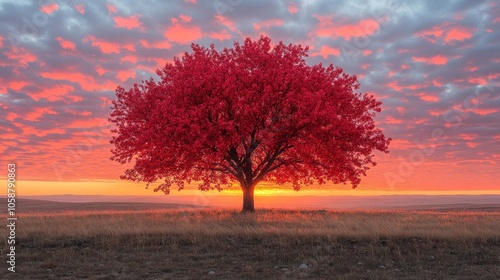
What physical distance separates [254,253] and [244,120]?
12.7m

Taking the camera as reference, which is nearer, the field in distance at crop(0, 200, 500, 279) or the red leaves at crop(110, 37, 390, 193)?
the field in distance at crop(0, 200, 500, 279)

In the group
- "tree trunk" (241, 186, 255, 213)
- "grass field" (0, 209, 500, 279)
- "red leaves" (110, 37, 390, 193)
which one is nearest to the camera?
"grass field" (0, 209, 500, 279)

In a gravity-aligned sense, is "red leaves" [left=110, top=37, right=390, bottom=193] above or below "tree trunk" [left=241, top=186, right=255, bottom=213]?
above

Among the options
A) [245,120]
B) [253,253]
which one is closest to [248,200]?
[245,120]

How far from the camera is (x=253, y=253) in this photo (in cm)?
1716

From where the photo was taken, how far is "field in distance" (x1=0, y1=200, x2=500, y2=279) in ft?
48.4

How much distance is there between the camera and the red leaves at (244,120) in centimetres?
2773

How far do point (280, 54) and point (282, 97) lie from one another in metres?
3.37

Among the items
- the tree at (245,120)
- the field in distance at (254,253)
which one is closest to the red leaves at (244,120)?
the tree at (245,120)

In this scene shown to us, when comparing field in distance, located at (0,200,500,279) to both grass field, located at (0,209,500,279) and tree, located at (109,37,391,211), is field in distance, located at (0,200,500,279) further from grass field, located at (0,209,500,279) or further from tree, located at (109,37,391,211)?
tree, located at (109,37,391,211)

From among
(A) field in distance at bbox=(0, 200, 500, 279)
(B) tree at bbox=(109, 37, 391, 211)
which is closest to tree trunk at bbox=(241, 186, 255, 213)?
(B) tree at bbox=(109, 37, 391, 211)

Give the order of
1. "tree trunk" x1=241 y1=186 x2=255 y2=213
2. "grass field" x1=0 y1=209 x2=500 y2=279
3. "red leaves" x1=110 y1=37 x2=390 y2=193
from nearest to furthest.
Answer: "grass field" x1=0 y1=209 x2=500 y2=279 → "red leaves" x1=110 y1=37 x2=390 y2=193 → "tree trunk" x1=241 y1=186 x2=255 y2=213

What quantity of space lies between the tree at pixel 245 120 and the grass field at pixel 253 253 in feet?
26.2

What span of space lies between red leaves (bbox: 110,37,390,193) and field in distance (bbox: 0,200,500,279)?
7860 millimetres
